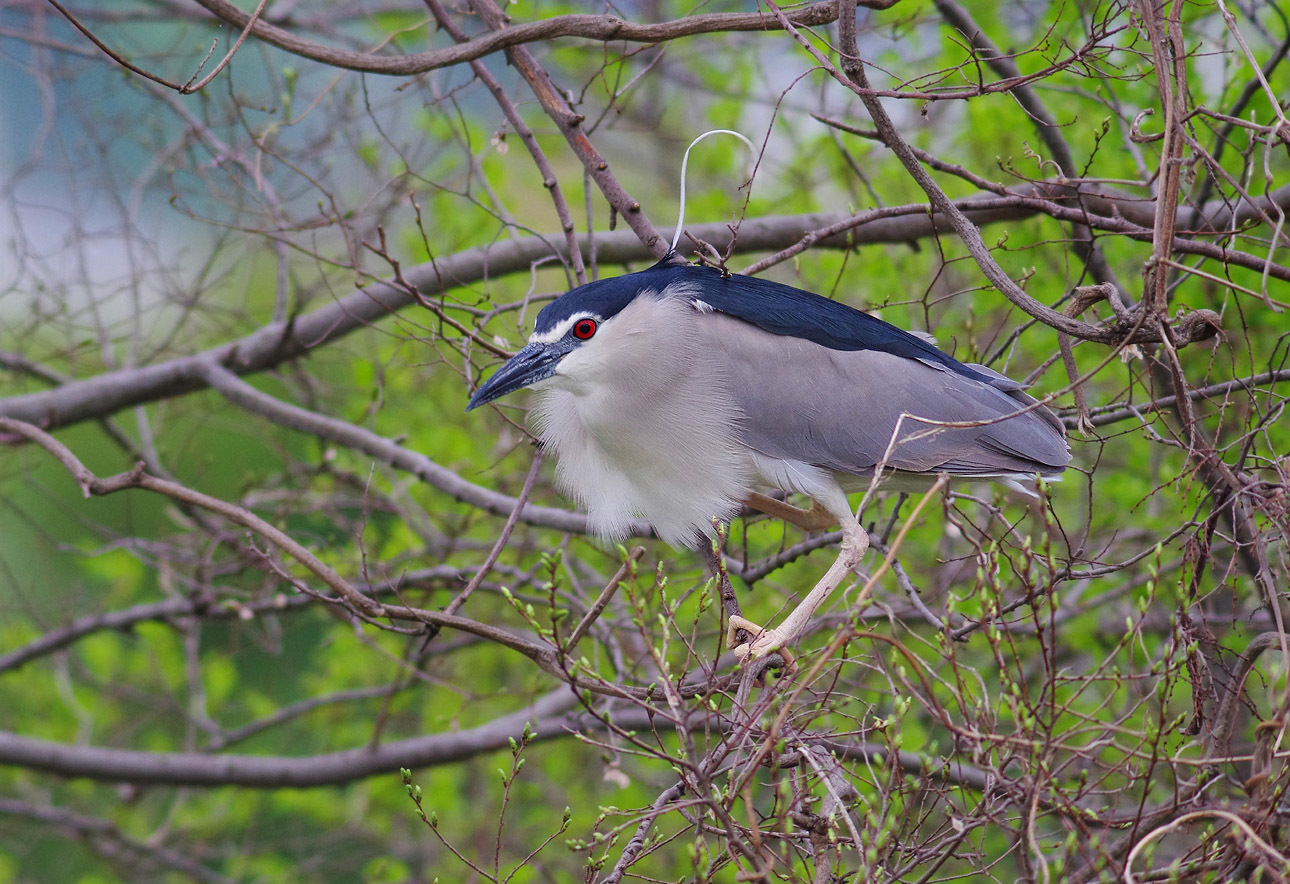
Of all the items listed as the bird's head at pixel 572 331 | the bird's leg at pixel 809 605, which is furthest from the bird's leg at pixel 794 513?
the bird's head at pixel 572 331

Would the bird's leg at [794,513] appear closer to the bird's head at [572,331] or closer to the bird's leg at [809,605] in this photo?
the bird's leg at [809,605]

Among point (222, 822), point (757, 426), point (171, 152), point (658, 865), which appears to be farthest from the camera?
point (222, 822)

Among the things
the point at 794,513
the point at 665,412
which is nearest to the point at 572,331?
the point at 665,412

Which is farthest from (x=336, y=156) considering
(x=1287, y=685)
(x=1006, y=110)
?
(x=1287, y=685)

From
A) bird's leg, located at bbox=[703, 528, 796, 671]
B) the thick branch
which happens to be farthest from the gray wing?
the thick branch

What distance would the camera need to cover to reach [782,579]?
453 centimetres

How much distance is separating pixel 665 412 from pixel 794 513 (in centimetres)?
62

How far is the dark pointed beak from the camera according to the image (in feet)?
7.74

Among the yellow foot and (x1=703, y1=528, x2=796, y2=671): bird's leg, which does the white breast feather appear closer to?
(x1=703, y1=528, x2=796, y2=671): bird's leg

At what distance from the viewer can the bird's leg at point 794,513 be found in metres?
2.91

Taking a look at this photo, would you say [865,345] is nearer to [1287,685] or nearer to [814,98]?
[1287,685]

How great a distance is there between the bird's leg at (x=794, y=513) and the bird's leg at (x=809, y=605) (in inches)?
13.1

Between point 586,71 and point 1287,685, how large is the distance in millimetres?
5531

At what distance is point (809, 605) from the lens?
241cm
